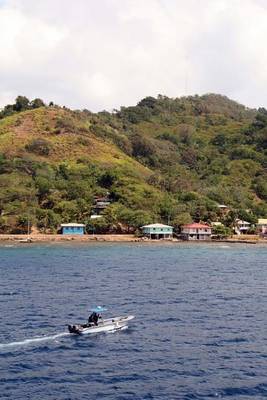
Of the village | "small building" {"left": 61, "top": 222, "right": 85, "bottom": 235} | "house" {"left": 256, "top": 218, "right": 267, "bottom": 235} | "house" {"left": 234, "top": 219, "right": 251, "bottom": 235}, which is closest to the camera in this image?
the village

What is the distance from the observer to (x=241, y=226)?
554ft

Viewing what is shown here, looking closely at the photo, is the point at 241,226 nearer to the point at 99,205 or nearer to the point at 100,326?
the point at 99,205

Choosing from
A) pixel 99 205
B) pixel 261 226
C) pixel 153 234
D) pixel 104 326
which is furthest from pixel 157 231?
pixel 104 326

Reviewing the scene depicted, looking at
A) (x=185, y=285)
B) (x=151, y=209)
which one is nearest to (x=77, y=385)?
(x=185, y=285)

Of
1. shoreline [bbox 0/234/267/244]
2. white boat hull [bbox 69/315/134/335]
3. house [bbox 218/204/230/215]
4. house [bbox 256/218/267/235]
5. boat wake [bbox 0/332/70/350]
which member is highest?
house [bbox 218/204/230/215]

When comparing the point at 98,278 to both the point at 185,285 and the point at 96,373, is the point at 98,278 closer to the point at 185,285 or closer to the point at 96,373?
the point at 185,285

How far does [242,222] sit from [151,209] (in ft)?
85.2

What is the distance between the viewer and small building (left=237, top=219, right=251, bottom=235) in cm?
16775

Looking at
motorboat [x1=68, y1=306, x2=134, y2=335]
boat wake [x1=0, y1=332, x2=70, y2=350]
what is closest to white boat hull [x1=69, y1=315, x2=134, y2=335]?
motorboat [x1=68, y1=306, x2=134, y2=335]

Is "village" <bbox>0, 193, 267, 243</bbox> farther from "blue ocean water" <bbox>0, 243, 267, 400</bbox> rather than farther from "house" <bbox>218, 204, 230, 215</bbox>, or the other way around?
"blue ocean water" <bbox>0, 243, 267, 400</bbox>

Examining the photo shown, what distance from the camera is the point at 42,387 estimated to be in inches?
1441

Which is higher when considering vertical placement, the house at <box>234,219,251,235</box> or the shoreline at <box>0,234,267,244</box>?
the house at <box>234,219,251,235</box>

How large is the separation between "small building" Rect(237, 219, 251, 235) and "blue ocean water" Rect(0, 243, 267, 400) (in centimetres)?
7118

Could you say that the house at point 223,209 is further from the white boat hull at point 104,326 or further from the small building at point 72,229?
the white boat hull at point 104,326
